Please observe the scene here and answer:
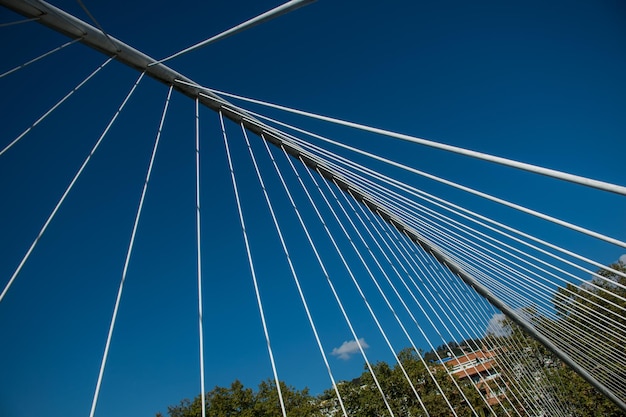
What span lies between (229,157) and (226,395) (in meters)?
25.7

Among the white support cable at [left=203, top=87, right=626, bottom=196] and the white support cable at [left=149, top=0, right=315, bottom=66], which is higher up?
the white support cable at [left=149, top=0, right=315, bottom=66]

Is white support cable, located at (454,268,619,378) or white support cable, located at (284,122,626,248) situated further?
white support cable, located at (454,268,619,378)

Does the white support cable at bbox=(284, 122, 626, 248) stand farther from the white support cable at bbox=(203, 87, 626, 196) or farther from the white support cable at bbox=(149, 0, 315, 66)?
the white support cable at bbox=(149, 0, 315, 66)

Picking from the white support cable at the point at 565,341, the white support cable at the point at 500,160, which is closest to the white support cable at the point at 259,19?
the white support cable at the point at 500,160

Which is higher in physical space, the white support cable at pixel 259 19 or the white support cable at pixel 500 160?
the white support cable at pixel 259 19

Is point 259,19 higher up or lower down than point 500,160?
higher up

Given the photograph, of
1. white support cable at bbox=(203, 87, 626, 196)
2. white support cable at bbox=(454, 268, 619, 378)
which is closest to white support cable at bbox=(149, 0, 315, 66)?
white support cable at bbox=(203, 87, 626, 196)

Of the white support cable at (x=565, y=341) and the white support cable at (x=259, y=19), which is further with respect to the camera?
the white support cable at (x=565, y=341)

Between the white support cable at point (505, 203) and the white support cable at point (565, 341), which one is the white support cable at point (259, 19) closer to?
the white support cable at point (505, 203)

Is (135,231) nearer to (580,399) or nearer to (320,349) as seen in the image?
(320,349)

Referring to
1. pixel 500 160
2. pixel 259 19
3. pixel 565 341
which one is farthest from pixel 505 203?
pixel 565 341

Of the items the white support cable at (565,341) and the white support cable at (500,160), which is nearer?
the white support cable at (500,160)

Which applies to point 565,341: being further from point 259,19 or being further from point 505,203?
point 259,19

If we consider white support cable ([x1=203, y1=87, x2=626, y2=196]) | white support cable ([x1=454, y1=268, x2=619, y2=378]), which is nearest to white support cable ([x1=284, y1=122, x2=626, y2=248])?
white support cable ([x1=203, y1=87, x2=626, y2=196])
